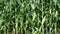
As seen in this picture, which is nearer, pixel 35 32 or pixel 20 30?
pixel 35 32

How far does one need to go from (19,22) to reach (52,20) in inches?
17.1

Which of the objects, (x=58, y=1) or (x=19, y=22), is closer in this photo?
(x=58, y=1)

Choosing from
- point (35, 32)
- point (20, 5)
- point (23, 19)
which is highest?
point (20, 5)

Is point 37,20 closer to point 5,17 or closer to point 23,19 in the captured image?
point 23,19

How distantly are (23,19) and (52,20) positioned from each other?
0.37 metres

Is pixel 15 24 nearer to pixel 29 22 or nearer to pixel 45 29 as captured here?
pixel 29 22

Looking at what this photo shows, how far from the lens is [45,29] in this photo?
2463 millimetres

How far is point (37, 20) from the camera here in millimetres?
2422

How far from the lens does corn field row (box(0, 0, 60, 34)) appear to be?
7.82ft

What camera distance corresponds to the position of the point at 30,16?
8.04 ft

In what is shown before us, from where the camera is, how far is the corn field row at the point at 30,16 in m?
2.38

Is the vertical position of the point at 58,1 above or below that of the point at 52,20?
above

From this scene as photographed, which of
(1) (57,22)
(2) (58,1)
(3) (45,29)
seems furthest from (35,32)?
(2) (58,1)

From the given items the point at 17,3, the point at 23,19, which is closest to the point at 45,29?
the point at 23,19
